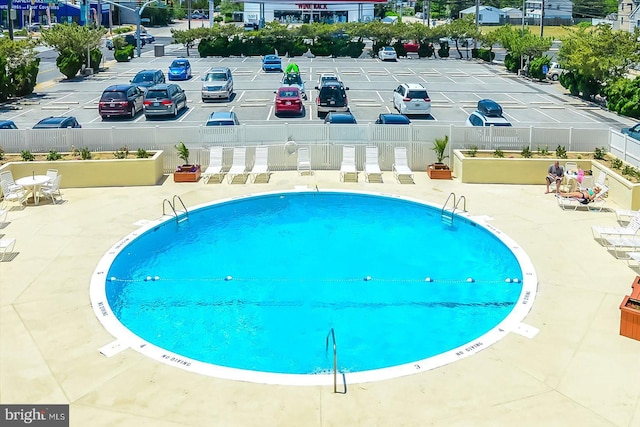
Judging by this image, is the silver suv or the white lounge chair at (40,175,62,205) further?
the silver suv

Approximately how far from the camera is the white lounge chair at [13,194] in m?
20.3

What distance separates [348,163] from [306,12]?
89.4 meters

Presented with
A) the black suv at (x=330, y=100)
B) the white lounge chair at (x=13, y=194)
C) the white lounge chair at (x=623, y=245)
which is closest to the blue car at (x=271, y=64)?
the black suv at (x=330, y=100)

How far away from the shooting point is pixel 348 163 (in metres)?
23.7

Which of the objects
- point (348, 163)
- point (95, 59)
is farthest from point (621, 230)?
point (95, 59)

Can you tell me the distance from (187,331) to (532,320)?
6610 mm

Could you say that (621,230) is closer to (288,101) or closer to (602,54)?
(288,101)

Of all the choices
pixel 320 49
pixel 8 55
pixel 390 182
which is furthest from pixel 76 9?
pixel 390 182

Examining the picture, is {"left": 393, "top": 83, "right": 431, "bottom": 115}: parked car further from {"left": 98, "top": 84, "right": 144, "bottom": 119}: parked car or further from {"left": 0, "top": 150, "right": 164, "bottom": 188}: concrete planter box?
{"left": 0, "top": 150, "right": 164, "bottom": 188}: concrete planter box

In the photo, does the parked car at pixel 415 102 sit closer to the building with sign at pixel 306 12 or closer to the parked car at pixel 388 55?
the parked car at pixel 388 55

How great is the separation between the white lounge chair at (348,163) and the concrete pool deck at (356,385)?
26.8 feet

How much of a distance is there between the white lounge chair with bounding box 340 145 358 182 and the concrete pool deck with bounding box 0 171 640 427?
8184 mm

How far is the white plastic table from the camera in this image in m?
20.2

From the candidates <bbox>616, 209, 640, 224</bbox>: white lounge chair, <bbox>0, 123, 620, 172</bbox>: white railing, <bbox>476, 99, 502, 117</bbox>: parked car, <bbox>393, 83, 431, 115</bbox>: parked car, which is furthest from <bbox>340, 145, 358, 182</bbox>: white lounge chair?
<bbox>393, 83, 431, 115</bbox>: parked car
